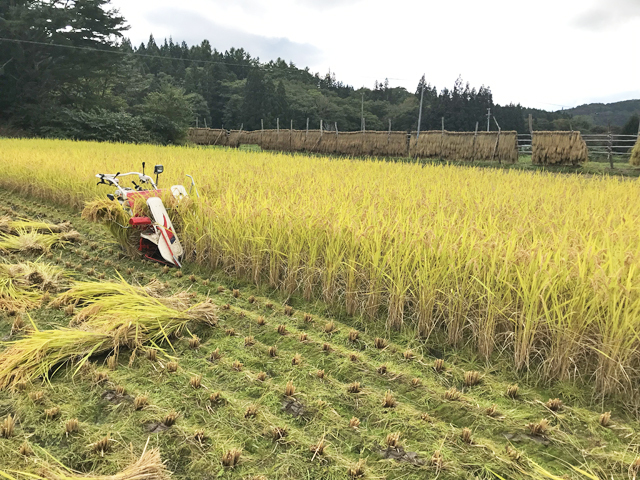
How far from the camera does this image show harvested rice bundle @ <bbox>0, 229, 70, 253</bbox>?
3.57 metres

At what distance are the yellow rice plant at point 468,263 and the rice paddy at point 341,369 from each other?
15 mm

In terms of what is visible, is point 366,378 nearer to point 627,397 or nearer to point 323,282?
point 323,282

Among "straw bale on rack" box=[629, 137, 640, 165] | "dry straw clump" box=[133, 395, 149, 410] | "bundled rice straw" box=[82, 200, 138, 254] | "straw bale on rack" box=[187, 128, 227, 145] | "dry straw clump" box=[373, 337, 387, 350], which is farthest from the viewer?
"straw bale on rack" box=[187, 128, 227, 145]

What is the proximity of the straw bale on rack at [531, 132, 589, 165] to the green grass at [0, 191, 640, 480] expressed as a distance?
11.2m

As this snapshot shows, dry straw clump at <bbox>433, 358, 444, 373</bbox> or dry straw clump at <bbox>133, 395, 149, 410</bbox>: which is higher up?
dry straw clump at <bbox>433, 358, 444, 373</bbox>

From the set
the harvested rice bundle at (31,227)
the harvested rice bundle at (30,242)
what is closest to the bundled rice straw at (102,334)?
the harvested rice bundle at (30,242)

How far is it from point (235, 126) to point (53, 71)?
A: 2054 centimetres

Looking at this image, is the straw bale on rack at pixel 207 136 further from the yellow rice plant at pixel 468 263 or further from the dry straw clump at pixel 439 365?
the dry straw clump at pixel 439 365

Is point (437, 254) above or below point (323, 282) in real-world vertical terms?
above

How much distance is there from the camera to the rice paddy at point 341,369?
135cm

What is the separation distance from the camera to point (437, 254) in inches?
85.4

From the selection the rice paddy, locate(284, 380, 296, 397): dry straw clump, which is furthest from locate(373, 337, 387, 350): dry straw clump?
locate(284, 380, 296, 397): dry straw clump

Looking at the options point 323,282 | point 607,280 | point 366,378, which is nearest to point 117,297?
point 323,282

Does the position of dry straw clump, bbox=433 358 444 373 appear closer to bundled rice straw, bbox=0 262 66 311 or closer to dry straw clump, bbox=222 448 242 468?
dry straw clump, bbox=222 448 242 468
